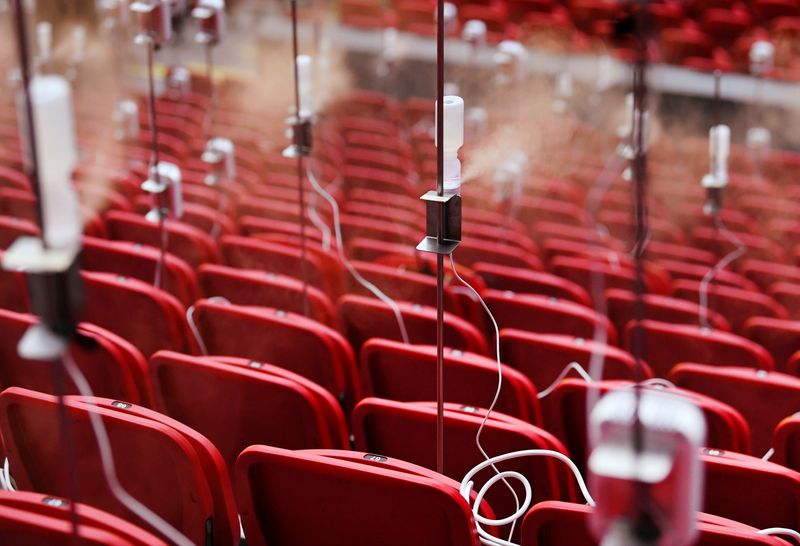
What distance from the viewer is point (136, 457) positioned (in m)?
1.68

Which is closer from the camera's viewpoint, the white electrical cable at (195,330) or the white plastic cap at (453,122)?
the white plastic cap at (453,122)

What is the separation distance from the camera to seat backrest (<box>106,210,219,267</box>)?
123 inches

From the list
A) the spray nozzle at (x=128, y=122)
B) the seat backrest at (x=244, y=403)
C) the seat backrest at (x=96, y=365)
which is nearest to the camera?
the seat backrest at (x=244, y=403)

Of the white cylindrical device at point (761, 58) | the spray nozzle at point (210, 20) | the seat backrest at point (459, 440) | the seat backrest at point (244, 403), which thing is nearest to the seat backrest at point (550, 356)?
the seat backrest at point (459, 440)

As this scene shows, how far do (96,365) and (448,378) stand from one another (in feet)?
2.35

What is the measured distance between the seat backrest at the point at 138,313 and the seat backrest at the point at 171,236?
0.66 metres

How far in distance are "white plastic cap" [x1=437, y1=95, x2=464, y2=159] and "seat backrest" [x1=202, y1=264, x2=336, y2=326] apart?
97 cm

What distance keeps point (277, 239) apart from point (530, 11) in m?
4.94

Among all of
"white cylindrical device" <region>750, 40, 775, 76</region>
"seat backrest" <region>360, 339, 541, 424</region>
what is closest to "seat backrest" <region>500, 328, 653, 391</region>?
"seat backrest" <region>360, 339, 541, 424</region>

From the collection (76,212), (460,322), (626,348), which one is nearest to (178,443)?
(76,212)

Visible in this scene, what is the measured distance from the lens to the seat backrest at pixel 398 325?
2463 mm

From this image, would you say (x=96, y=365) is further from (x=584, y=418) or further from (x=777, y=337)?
(x=777, y=337)

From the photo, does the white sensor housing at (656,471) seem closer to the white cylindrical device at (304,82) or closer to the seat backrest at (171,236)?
the white cylindrical device at (304,82)

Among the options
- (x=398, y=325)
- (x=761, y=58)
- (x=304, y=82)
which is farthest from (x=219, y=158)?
(x=761, y=58)
